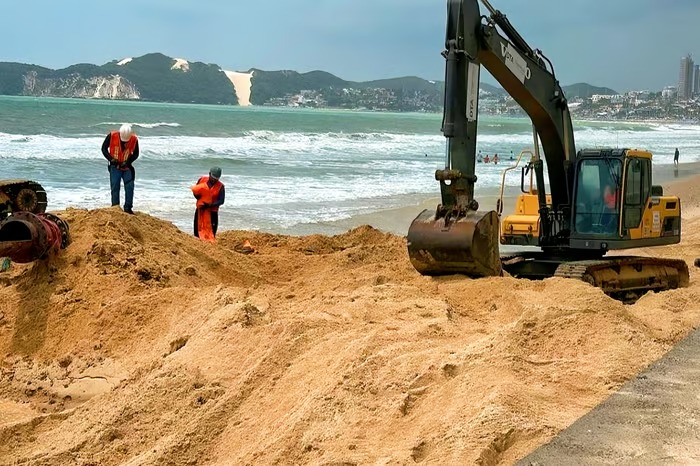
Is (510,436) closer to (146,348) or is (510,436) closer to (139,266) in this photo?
(146,348)

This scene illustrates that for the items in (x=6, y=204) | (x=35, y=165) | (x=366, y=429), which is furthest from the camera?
(x=35, y=165)

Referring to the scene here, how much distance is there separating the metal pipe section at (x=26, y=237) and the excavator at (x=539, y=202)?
3.37 m

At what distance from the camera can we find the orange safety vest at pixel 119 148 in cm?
1045

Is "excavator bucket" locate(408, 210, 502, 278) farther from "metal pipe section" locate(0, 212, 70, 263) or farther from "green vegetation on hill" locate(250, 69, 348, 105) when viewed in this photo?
"green vegetation on hill" locate(250, 69, 348, 105)

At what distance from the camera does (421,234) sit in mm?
8156

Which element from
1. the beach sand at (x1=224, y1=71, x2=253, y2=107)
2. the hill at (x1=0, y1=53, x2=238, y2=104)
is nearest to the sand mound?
the hill at (x1=0, y1=53, x2=238, y2=104)

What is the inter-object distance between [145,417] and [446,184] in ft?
13.7

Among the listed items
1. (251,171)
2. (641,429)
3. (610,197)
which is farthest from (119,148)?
(251,171)

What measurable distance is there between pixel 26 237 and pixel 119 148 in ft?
11.1

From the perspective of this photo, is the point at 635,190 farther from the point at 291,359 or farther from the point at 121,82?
the point at 121,82

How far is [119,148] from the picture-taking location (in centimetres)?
1047

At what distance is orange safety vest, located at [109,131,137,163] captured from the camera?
34.3 ft

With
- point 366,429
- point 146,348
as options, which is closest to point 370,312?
point 146,348

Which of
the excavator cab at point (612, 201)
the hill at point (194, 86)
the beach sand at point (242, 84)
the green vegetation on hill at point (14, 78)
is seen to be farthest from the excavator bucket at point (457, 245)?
the beach sand at point (242, 84)
